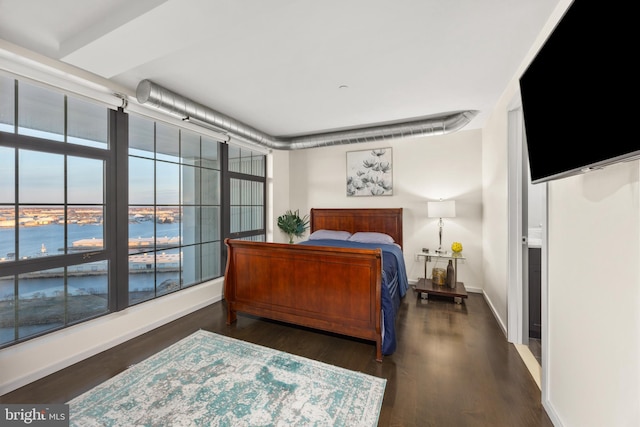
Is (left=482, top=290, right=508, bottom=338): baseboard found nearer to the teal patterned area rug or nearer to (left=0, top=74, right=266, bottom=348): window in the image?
the teal patterned area rug

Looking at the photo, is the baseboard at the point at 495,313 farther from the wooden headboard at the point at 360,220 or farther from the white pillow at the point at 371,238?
the white pillow at the point at 371,238

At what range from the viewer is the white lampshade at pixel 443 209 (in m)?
3.74

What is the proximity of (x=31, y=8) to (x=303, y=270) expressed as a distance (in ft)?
8.95

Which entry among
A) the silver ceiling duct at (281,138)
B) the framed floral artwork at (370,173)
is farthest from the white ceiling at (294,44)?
the framed floral artwork at (370,173)

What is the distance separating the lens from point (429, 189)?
4285 mm

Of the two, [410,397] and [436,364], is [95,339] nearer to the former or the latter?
[410,397]

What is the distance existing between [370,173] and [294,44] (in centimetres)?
291

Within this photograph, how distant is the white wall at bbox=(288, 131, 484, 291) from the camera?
13.3ft

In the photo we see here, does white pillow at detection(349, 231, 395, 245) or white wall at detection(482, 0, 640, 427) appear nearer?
white wall at detection(482, 0, 640, 427)

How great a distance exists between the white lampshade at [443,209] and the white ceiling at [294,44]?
4.49 ft

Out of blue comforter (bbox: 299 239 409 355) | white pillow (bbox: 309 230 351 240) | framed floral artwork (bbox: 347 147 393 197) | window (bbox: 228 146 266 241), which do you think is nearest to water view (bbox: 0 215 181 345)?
window (bbox: 228 146 266 241)

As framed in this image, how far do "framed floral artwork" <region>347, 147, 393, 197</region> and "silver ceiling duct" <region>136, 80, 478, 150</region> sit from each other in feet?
1.82

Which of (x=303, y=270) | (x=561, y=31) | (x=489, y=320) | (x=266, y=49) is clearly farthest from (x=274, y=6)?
(x=489, y=320)

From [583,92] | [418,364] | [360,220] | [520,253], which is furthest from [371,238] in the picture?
[583,92]
